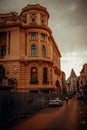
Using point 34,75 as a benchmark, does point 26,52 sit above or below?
above

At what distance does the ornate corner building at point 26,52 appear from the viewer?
131ft

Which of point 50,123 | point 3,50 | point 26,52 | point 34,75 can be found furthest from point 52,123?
point 3,50

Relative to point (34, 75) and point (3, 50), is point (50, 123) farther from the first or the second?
point (3, 50)

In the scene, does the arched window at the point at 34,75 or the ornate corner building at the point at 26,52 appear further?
the arched window at the point at 34,75

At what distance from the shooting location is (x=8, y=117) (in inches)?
591

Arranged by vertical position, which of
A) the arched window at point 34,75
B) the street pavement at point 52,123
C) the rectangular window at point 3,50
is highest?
the rectangular window at point 3,50

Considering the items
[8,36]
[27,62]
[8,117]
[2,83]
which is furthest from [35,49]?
[8,117]

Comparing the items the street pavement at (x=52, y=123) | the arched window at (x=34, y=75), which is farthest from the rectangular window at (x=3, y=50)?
the street pavement at (x=52, y=123)

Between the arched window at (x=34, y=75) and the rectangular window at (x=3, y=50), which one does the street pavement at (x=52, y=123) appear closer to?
the arched window at (x=34, y=75)

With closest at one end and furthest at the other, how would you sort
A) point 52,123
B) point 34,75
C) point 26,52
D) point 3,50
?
point 52,123
point 34,75
point 26,52
point 3,50

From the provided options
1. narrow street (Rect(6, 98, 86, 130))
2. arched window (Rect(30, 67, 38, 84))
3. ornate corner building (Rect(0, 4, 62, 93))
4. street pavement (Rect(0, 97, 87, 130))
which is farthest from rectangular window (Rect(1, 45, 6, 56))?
narrow street (Rect(6, 98, 86, 130))

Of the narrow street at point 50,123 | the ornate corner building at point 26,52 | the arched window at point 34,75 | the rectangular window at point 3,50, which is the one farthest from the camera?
the rectangular window at point 3,50

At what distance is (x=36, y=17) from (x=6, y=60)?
12.0 m

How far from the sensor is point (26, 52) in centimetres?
4175
